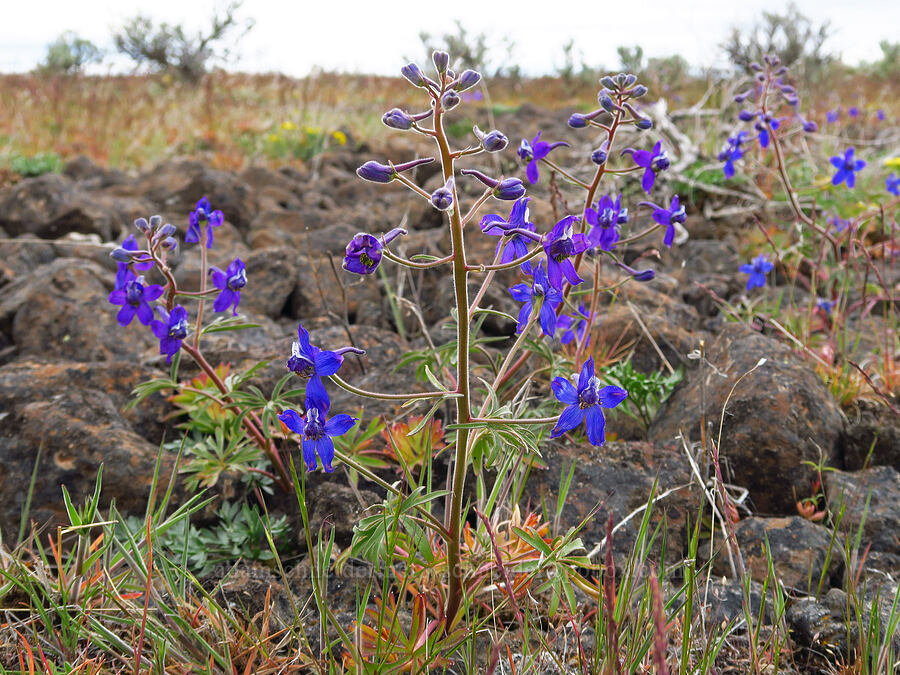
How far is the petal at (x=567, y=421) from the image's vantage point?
1435 millimetres

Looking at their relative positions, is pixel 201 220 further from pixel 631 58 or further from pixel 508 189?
pixel 631 58

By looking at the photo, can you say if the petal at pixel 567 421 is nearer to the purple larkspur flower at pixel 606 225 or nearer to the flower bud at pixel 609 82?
the purple larkspur flower at pixel 606 225

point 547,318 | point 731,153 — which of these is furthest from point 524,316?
point 731,153

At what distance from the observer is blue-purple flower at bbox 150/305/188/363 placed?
2.12m

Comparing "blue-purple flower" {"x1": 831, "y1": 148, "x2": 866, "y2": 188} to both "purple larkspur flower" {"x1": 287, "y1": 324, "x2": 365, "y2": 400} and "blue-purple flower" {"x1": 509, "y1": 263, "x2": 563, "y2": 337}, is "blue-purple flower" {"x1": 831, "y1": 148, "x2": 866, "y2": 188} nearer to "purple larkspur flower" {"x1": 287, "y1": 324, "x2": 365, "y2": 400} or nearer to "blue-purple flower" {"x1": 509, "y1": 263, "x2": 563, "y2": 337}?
"blue-purple flower" {"x1": 509, "y1": 263, "x2": 563, "y2": 337}

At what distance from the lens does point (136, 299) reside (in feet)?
7.13

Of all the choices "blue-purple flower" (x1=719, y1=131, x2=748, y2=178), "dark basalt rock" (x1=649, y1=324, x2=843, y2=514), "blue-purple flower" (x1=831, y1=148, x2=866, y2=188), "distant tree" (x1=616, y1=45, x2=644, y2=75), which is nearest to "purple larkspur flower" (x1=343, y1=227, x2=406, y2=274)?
"dark basalt rock" (x1=649, y1=324, x2=843, y2=514)

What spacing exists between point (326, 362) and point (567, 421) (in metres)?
0.51

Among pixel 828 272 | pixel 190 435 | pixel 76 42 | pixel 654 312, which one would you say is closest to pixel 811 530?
pixel 654 312

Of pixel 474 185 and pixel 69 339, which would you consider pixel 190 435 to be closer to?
pixel 69 339

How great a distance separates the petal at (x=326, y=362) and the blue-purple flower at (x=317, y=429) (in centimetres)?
6

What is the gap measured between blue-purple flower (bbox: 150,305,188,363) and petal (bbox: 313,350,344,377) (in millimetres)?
882

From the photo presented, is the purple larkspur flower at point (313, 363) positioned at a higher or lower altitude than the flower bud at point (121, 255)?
lower

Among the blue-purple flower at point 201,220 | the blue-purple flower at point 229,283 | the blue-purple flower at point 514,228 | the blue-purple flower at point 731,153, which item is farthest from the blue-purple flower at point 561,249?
the blue-purple flower at point 731,153
